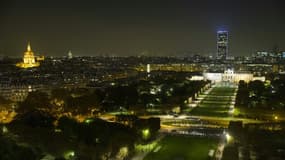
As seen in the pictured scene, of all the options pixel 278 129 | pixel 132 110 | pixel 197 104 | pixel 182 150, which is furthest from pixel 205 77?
pixel 182 150

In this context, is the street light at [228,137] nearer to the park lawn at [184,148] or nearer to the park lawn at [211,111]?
the park lawn at [184,148]

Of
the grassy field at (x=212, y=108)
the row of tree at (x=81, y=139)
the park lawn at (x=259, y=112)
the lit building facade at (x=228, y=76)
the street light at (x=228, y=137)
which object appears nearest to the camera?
the row of tree at (x=81, y=139)

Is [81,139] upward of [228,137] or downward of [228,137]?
upward

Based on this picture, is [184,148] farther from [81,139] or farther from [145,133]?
[81,139]

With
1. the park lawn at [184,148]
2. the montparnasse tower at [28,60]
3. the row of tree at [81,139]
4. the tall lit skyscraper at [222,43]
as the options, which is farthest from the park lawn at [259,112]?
the tall lit skyscraper at [222,43]

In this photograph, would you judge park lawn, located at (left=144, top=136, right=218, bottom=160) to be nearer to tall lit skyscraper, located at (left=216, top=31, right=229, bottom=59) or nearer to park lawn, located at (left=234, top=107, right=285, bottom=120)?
park lawn, located at (left=234, top=107, right=285, bottom=120)

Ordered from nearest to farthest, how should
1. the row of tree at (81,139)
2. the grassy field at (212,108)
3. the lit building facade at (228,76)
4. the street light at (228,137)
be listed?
the row of tree at (81,139) < the street light at (228,137) < the grassy field at (212,108) < the lit building facade at (228,76)

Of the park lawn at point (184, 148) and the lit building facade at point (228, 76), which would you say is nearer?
the park lawn at point (184, 148)

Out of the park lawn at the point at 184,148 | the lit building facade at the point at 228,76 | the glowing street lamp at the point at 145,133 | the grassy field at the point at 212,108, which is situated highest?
the glowing street lamp at the point at 145,133

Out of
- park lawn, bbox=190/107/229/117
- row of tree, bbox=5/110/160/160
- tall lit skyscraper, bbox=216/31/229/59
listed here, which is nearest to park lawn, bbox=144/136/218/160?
row of tree, bbox=5/110/160/160

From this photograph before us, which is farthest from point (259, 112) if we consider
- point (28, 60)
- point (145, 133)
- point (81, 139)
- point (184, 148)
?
point (28, 60)
